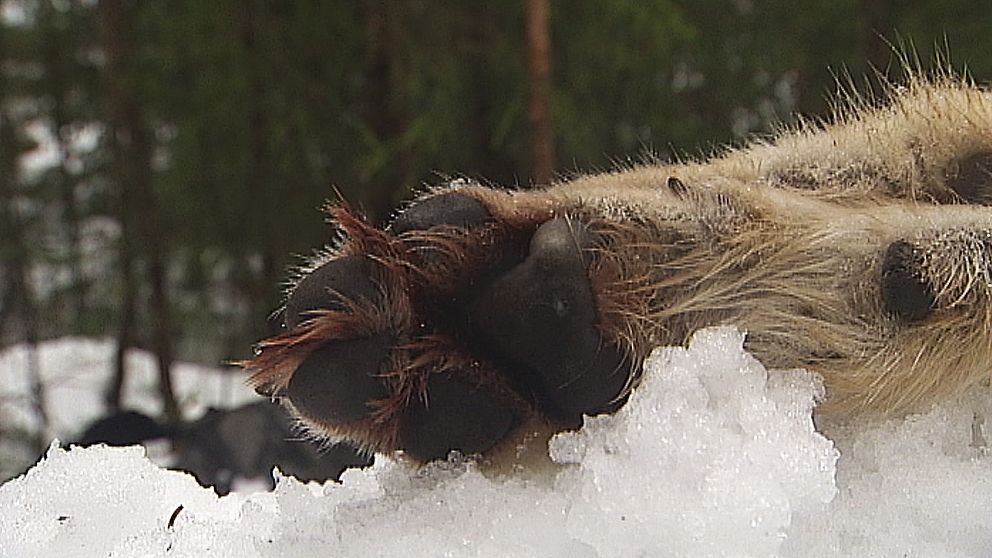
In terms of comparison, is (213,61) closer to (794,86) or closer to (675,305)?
(794,86)

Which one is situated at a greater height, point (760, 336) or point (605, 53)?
point (760, 336)

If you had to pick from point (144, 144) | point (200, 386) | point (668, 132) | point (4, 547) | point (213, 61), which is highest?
point (4, 547)

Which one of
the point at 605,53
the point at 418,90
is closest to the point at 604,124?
the point at 605,53

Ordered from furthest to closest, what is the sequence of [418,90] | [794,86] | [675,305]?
[794,86] < [418,90] < [675,305]

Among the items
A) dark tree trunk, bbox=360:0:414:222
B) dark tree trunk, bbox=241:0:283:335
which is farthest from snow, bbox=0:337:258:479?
dark tree trunk, bbox=360:0:414:222

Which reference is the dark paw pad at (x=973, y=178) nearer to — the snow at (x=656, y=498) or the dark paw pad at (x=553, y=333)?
the snow at (x=656, y=498)

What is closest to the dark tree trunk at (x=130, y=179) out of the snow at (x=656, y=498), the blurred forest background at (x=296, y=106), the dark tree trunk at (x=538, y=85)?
the blurred forest background at (x=296, y=106)

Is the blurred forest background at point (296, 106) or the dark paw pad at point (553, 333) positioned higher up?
the dark paw pad at point (553, 333)
